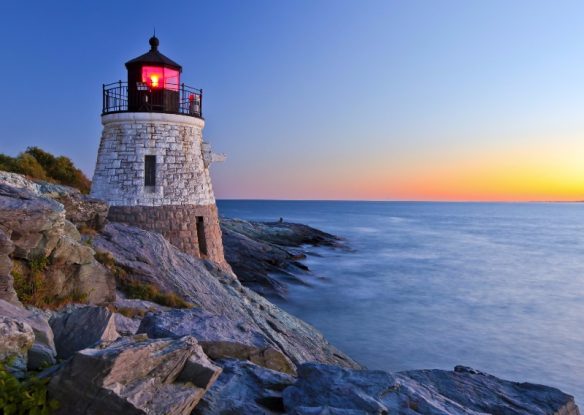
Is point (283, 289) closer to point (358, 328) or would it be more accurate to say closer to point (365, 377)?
point (358, 328)

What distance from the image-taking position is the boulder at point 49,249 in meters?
7.50

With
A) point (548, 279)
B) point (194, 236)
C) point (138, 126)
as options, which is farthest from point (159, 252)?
point (548, 279)

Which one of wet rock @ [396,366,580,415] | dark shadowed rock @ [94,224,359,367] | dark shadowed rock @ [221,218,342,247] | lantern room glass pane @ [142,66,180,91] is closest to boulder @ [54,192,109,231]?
dark shadowed rock @ [94,224,359,367]

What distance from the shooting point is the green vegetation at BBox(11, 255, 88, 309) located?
7.58m

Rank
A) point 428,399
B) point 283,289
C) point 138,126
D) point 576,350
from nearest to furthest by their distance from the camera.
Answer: point 428,399 → point 138,126 → point 576,350 → point 283,289

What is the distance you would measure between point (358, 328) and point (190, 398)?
16.7 m

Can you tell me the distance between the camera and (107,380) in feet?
12.8

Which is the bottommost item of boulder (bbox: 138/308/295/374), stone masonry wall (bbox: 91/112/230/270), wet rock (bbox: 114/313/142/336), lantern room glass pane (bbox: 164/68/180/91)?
wet rock (bbox: 114/313/142/336)

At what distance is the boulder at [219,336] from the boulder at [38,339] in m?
1.29

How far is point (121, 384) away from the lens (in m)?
3.95

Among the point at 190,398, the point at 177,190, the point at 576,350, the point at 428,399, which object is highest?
the point at 177,190

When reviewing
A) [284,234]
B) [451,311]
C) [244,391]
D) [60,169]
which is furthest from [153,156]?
[284,234]

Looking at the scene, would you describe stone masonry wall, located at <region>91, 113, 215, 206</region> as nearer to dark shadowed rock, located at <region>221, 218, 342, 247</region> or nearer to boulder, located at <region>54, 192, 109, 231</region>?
boulder, located at <region>54, 192, 109, 231</region>

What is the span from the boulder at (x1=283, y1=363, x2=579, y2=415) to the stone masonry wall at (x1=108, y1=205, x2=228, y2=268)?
10398mm
